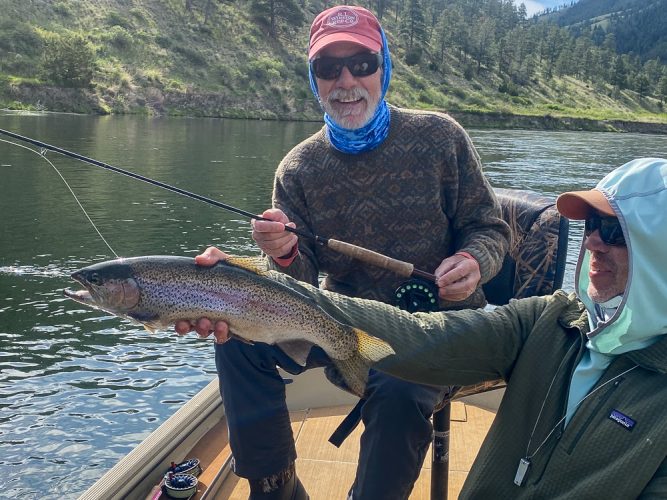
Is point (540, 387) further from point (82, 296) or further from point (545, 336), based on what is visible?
point (82, 296)

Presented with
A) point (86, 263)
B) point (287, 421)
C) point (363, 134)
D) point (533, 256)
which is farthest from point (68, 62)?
point (287, 421)

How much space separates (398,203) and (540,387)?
1.44 meters

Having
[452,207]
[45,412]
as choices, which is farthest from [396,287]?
[45,412]

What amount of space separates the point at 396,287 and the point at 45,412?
5.33 m

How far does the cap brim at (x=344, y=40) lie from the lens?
3572 mm

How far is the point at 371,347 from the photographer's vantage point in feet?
8.46

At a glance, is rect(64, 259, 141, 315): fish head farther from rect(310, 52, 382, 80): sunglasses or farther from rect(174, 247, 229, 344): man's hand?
rect(310, 52, 382, 80): sunglasses

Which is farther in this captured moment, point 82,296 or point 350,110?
point 350,110

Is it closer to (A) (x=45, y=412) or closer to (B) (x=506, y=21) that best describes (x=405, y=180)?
(A) (x=45, y=412)

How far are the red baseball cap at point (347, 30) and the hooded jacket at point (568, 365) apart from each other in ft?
5.09

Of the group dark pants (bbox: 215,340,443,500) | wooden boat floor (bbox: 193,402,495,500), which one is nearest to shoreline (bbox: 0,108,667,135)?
wooden boat floor (bbox: 193,402,495,500)

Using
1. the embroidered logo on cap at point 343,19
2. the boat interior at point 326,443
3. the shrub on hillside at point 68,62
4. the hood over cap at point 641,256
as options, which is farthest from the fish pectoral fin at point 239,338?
the shrub on hillside at point 68,62

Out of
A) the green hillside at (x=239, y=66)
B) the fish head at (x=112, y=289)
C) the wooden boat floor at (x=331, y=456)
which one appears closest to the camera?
the fish head at (x=112, y=289)

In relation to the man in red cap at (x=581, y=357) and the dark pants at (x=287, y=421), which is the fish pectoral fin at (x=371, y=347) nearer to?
the man in red cap at (x=581, y=357)
